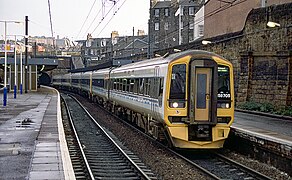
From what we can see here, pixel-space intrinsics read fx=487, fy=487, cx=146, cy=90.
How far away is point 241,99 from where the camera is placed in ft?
83.6

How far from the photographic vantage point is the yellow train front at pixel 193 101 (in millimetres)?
12930

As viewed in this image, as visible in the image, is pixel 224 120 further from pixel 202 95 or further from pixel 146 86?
pixel 146 86

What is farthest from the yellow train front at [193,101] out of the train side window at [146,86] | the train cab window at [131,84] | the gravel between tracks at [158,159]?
the train cab window at [131,84]

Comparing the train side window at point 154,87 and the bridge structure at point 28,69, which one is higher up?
the bridge structure at point 28,69

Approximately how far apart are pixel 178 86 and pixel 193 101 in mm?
575

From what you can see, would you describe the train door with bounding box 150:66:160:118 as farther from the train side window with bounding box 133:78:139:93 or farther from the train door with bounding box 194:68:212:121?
the train side window with bounding box 133:78:139:93

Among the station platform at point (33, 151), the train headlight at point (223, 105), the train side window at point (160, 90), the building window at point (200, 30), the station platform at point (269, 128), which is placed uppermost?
the building window at point (200, 30)

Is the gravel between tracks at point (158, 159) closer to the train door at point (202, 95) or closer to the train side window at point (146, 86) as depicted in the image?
the train door at point (202, 95)

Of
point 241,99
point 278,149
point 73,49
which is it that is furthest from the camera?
point 73,49

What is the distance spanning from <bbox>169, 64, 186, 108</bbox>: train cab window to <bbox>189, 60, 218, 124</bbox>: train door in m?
0.24

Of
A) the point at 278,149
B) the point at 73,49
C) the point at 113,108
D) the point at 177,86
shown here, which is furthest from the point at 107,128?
the point at 73,49

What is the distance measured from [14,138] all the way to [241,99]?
14000 mm

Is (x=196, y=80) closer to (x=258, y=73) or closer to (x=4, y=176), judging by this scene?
(x=4, y=176)

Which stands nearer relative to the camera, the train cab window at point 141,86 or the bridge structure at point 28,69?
the train cab window at point 141,86
